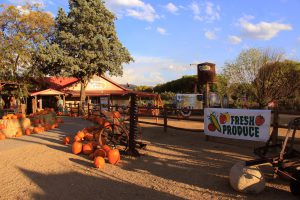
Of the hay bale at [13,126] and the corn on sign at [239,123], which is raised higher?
the corn on sign at [239,123]

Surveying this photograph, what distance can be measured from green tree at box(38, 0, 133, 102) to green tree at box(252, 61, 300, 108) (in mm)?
15401

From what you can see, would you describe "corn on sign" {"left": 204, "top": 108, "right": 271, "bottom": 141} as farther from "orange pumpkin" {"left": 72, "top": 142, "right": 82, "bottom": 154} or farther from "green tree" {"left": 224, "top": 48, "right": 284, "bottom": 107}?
"green tree" {"left": 224, "top": 48, "right": 284, "bottom": 107}

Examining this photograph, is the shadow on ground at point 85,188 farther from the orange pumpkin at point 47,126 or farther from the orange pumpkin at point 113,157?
the orange pumpkin at point 47,126

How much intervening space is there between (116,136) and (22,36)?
27.5m

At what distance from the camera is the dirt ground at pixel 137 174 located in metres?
6.03

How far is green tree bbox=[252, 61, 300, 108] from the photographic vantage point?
2803 centimetres

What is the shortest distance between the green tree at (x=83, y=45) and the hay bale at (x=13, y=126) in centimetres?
1723

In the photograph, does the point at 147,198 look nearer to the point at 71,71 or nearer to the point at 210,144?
the point at 210,144

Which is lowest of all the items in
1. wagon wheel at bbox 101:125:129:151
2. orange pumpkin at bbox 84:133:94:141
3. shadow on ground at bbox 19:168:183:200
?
shadow on ground at bbox 19:168:183:200

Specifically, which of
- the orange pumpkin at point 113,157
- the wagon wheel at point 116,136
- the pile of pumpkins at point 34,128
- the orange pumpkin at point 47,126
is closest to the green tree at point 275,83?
the orange pumpkin at point 47,126

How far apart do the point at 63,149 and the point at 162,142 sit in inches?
136

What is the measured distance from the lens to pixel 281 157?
226 inches

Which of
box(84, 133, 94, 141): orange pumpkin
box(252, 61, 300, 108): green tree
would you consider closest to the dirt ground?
box(84, 133, 94, 141): orange pumpkin

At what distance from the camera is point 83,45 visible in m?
34.4
